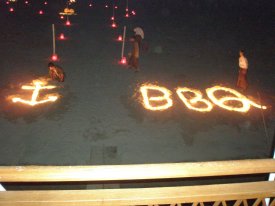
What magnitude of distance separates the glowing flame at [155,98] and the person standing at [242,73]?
309cm

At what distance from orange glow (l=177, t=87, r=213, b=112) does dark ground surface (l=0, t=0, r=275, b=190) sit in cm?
31

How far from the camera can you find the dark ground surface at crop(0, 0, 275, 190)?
736 centimetres

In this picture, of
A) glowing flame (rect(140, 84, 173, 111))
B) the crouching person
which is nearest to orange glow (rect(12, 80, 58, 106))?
the crouching person

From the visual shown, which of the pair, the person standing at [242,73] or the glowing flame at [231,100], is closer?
the glowing flame at [231,100]

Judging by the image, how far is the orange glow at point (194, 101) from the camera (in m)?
9.70

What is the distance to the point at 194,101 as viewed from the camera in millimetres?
10109

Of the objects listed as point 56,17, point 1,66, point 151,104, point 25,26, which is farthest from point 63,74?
point 56,17

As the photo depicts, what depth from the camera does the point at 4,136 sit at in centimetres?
756

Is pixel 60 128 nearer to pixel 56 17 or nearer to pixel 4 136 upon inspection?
pixel 4 136

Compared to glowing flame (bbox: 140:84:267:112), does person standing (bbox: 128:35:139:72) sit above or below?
above

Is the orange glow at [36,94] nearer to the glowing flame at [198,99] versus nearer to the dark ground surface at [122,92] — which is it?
the dark ground surface at [122,92]

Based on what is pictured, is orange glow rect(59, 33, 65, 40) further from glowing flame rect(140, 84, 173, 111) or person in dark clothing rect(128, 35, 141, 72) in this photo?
glowing flame rect(140, 84, 173, 111)

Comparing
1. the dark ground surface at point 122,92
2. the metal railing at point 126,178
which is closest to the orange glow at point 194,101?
the dark ground surface at point 122,92

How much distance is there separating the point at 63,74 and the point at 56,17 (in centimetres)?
1165
